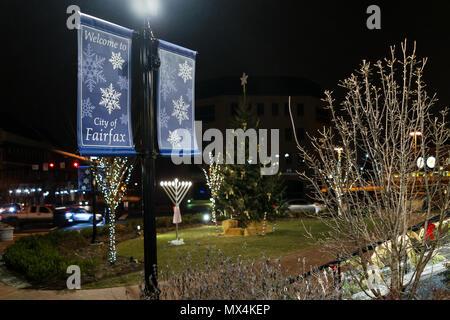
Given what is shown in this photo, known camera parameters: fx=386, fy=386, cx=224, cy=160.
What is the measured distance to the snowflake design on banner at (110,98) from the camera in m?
5.96

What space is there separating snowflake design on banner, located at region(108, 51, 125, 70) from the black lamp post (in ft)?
1.81

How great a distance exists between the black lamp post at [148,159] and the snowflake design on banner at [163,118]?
21.1 inches

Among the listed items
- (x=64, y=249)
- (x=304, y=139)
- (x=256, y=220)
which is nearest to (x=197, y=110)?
(x=304, y=139)

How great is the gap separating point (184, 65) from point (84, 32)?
1.80 metres

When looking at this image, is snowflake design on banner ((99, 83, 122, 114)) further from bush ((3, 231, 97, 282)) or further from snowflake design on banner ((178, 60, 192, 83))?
bush ((3, 231, 97, 282))

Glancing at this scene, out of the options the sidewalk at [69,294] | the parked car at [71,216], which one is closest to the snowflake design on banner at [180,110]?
the sidewalk at [69,294]

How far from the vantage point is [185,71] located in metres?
6.89

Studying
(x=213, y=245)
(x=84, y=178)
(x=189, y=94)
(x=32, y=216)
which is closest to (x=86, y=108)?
(x=189, y=94)

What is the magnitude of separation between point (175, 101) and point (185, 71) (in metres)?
0.63

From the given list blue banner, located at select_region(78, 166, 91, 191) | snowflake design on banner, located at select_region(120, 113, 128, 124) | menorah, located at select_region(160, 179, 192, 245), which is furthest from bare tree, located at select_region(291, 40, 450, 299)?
blue banner, located at select_region(78, 166, 91, 191)

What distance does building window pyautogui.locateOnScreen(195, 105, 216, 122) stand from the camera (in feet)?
185

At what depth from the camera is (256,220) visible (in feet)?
64.2
